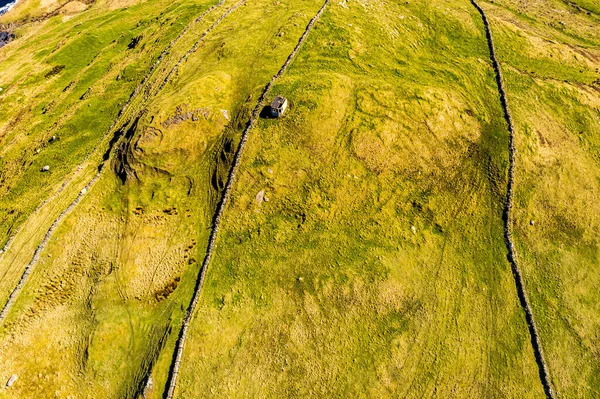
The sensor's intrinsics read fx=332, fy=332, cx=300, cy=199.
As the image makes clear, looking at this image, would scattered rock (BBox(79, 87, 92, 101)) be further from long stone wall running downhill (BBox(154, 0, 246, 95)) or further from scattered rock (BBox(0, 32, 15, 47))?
scattered rock (BBox(0, 32, 15, 47))

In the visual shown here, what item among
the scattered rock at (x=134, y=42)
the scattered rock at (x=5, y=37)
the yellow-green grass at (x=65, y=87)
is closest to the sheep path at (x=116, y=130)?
the yellow-green grass at (x=65, y=87)

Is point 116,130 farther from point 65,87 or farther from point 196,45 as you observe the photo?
point 65,87

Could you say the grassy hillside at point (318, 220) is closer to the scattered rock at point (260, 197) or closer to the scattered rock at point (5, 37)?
the scattered rock at point (260, 197)

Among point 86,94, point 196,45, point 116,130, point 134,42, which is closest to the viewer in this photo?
point 116,130

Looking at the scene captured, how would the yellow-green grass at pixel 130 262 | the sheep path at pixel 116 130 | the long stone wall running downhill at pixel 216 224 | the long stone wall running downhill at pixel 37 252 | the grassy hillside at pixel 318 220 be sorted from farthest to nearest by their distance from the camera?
the sheep path at pixel 116 130 → the long stone wall running downhill at pixel 37 252 → the grassy hillside at pixel 318 220 → the yellow-green grass at pixel 130 262 → the long stone wall running downhill at pixel 216 224

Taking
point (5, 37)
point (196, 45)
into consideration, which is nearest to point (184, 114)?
point (196, 45)

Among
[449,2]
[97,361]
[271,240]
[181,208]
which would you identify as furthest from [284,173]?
[449,2]
